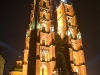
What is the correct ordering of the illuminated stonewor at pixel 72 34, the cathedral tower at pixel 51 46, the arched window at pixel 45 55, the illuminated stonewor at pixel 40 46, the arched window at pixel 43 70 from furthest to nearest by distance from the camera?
the illuminated stonewor at pixel 72 34 → the arched window at pixel 45 55 → the arched window at pixel 43 70 → the cathedral tower at pixel 51 46 → the illuminated stonewor at pixel 40 46

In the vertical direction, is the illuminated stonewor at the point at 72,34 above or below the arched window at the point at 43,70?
above

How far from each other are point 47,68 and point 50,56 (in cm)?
278

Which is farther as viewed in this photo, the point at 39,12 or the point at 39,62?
the point at 39,12

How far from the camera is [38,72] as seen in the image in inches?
1086

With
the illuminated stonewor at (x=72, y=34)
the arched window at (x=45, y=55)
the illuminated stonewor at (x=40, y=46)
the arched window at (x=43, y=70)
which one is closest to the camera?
the illuminated stonewor at (x=40, y=46)

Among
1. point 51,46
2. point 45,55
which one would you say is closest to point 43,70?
point 45,55

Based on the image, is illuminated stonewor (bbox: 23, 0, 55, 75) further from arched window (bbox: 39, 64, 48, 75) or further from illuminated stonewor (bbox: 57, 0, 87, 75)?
illuminated stonewor (bbox: 57, 0, 87, 75)

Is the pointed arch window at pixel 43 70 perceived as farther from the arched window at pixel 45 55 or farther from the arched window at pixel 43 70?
the arched window at pixel 45 55

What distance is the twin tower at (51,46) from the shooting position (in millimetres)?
28672

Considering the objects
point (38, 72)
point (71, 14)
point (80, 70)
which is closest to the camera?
point (38, 72)

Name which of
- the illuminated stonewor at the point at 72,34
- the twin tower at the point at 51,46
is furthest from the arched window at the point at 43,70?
the illuminated stonewor at the point at 72,34

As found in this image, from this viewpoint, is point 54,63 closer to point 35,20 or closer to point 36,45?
point 36,45

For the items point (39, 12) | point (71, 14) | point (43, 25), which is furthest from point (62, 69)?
point (71, 14)

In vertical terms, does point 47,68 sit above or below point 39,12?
below
